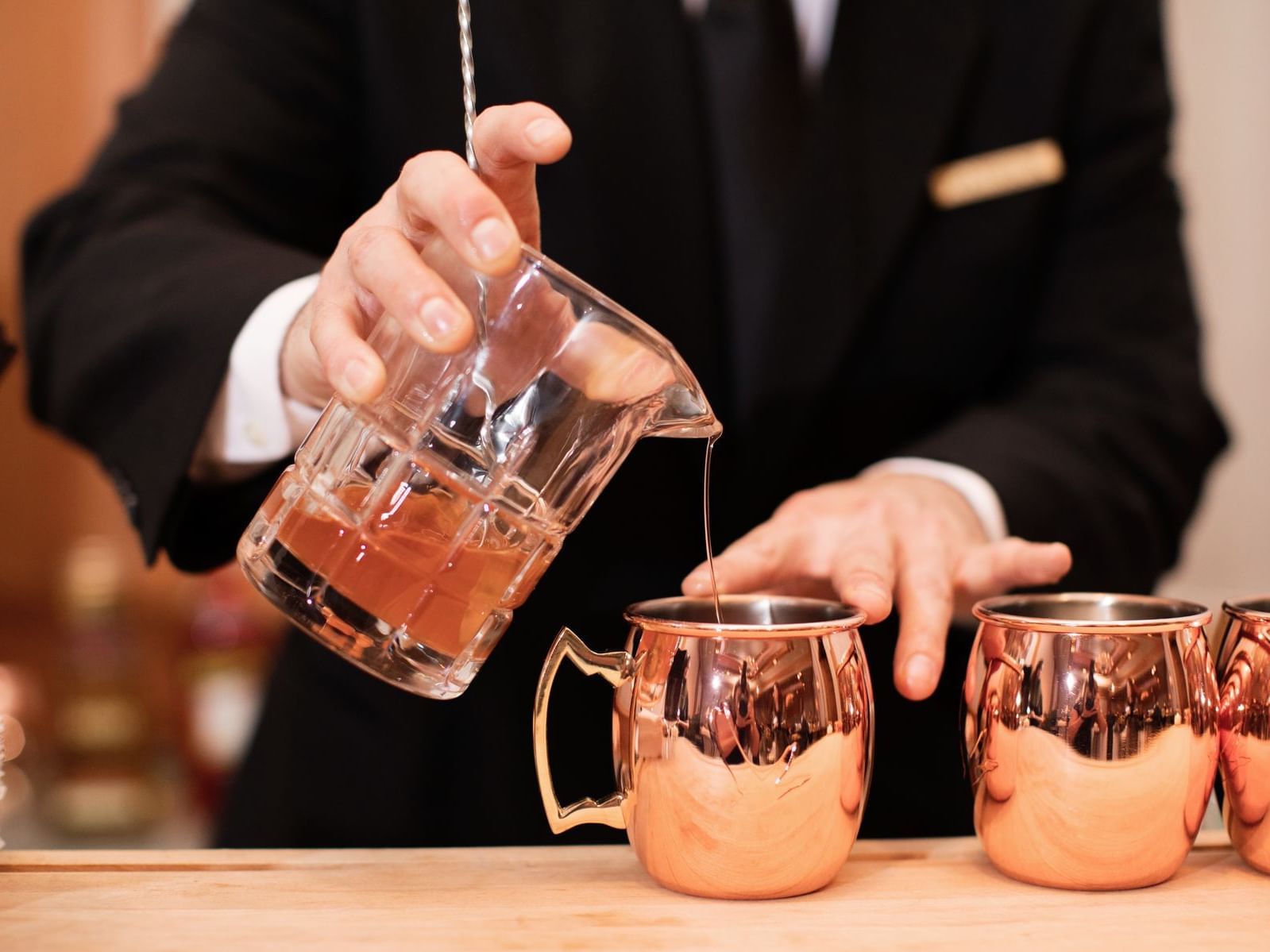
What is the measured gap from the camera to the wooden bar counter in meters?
0.66

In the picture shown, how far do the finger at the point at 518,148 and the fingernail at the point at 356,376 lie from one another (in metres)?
0.15

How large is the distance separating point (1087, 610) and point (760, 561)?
22 cm

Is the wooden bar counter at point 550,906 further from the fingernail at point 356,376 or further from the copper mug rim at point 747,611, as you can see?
the fingernail at point 356,376

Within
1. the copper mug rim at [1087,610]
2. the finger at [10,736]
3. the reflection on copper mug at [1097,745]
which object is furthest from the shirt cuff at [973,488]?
the finger at [10,736]

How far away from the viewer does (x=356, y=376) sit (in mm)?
660

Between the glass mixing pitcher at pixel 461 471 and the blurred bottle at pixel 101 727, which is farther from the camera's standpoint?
the blurred bottle at pixel 101 727

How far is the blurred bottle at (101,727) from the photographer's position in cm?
190

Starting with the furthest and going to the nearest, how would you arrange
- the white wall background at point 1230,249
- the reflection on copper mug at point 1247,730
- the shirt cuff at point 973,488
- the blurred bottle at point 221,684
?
the white wall background at point 1230,249 < the blurred bottle at point 221,684 < the shirt cuff at point 973,488 < the reflection on copper mug at point 1247,730

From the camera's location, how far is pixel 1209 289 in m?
2.11

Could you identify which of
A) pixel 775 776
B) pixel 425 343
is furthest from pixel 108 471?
pixel 775 776

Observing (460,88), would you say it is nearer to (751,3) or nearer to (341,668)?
(751,3)

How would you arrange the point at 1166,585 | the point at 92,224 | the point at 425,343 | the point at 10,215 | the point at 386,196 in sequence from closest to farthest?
the point at 425,343 → the point at 386,196 → the point at 92,224 → the point at 10,215 → the point at 1166,585

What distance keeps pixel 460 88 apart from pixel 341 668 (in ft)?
1.92

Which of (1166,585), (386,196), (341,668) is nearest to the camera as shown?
(386,196)
